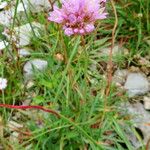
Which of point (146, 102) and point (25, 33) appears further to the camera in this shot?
point (25, 33)

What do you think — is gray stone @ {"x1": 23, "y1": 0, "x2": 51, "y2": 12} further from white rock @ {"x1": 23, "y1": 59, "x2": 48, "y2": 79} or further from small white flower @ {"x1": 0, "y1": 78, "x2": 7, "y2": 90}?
small white flower @ {"x1": 0, "y1": 78, "x2": 7, "y2": 90}

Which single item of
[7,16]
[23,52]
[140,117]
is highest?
[7,16]

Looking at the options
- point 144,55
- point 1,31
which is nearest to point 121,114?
point 144,55

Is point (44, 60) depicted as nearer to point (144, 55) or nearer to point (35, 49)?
point (35, 49)

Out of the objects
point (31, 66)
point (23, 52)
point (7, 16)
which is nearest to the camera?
point (31, 66)

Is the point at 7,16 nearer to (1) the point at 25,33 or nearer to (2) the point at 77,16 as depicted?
(1) the point at 25,33

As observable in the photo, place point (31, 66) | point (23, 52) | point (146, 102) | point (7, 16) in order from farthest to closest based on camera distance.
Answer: point (7, 16), point (23, 52), point (31, 66), point (146, 102)

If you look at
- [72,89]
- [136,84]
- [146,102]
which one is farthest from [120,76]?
[72,89]

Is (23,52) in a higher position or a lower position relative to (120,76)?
higher
